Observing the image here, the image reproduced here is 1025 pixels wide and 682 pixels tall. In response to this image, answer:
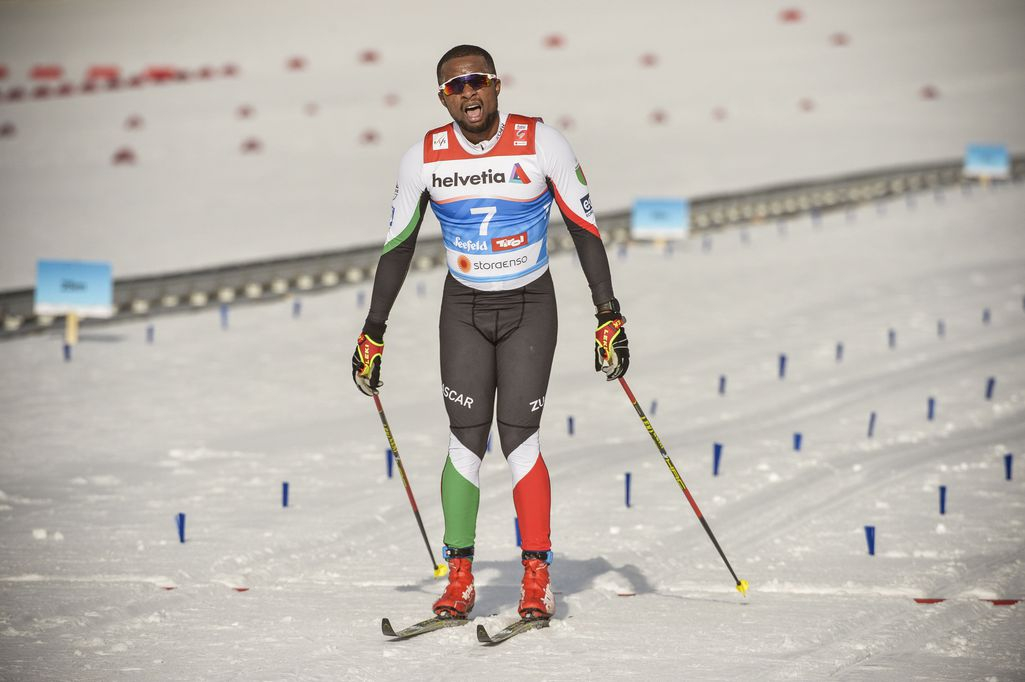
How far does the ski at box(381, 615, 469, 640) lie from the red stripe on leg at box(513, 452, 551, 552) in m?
0.49

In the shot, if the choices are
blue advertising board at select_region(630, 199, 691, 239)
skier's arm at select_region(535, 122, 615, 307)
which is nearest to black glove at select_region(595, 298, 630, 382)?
skier's arm at select_region(535, 122, 615, 307)

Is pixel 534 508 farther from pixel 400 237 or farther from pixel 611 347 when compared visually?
pixel 400 237

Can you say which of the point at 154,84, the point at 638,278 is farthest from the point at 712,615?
the point at 154,84

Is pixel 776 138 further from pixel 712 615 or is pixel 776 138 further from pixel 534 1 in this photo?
pixel 712 615

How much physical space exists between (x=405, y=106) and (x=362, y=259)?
892 inches

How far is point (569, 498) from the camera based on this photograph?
383 inches

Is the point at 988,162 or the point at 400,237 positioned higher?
the point at 988,162

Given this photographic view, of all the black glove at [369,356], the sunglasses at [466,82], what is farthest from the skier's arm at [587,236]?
the black glove at [369,356]

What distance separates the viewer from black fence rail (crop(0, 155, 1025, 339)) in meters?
18.8

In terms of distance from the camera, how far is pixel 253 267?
20.1m

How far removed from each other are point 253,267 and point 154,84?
30082 millimetres

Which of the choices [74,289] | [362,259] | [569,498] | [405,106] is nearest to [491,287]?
[569,498]

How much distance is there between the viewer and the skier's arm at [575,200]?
6660 millimetres

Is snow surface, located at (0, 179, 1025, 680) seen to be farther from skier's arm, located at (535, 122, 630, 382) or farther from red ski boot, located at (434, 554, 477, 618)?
skier's arm, located at (535, 122, 630, 382)
